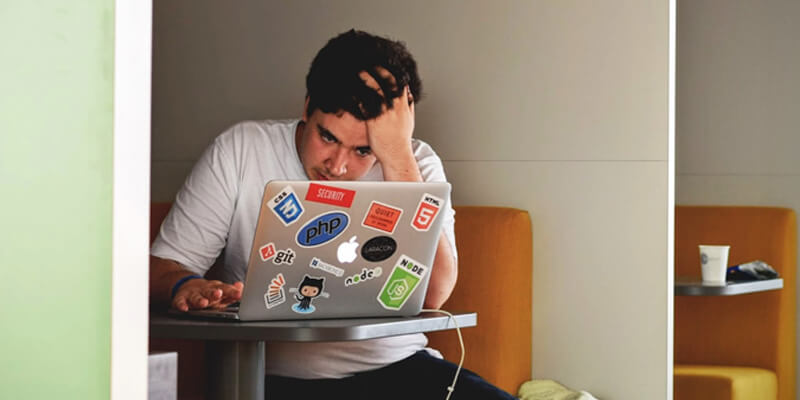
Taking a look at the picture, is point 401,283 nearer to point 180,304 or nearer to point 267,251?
point 267,251

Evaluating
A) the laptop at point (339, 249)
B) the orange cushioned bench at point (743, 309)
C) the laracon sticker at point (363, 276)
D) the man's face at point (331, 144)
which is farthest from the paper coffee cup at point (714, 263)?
the laracon sticker at point (363, 276)

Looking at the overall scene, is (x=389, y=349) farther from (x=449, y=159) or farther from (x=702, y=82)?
(x=702, y=82)

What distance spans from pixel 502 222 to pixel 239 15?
1238mm

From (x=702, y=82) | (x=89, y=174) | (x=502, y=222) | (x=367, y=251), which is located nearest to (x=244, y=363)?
(x=367, y=251)

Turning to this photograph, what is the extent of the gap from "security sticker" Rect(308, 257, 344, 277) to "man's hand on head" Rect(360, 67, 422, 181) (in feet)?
A: 2.38

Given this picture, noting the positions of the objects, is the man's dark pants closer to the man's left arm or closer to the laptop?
the man's left arm

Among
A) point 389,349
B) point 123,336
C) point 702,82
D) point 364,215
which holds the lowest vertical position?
point 389,349

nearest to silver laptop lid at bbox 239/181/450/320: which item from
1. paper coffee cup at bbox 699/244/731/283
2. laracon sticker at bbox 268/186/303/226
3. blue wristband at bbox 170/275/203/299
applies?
laracon sticker at bbox 268/186/303/226

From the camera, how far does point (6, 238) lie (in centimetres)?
87

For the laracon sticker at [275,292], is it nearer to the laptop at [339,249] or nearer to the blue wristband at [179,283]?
the laptop at [339,249]

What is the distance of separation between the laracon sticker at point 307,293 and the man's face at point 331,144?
700mm

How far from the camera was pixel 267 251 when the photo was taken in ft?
5.40

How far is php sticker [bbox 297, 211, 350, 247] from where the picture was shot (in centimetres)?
166

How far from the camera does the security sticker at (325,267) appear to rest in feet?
5.51
